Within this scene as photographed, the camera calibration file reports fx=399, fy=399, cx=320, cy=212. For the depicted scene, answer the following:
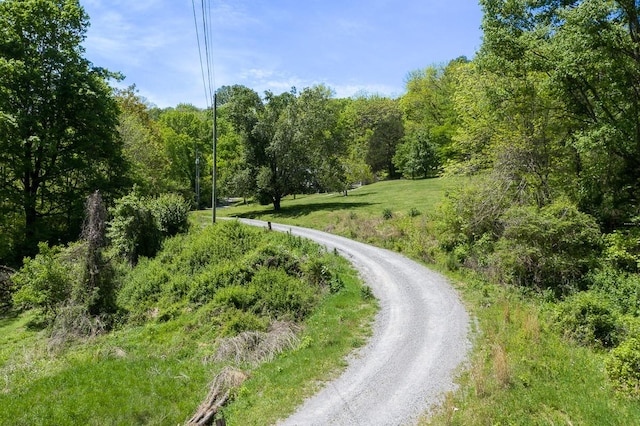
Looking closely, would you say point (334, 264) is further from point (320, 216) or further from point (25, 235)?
point (25, 235)

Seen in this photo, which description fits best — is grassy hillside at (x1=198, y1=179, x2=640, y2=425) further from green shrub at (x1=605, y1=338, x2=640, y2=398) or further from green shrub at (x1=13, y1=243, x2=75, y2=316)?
green shrub at (x1=13, y1=243, x2=75, y2=316)

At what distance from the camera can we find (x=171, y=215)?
2888 cm

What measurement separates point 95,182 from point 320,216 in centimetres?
1848

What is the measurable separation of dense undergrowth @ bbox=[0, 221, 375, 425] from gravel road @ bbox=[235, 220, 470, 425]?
2.59 ft

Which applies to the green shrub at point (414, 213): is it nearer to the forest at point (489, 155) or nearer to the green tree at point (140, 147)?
the forest at point (489, 155)

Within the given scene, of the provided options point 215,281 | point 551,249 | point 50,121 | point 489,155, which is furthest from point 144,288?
point 489,155

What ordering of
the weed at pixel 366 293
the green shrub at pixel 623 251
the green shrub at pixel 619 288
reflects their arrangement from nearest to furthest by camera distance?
the green shrub at pixel 619 288, the green shrub at pixel 623 251, the weed at pixel 366 293

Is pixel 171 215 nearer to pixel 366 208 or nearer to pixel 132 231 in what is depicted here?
pixel 132 231

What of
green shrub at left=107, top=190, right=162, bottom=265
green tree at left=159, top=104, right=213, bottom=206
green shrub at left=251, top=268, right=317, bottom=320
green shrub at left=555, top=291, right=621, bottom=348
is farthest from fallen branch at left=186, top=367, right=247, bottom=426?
green tree at left=159, top=104, right=213, bottom=206

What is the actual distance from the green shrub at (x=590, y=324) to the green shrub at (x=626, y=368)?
2.30 m

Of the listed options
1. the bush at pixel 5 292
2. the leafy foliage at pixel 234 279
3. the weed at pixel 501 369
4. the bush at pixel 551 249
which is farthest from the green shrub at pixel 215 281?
the bush at pixel 551 249

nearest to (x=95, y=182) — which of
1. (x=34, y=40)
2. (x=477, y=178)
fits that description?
(x=34, y=40)

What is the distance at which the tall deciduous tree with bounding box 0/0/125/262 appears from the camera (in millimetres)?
27312

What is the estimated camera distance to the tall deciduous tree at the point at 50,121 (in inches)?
1075
